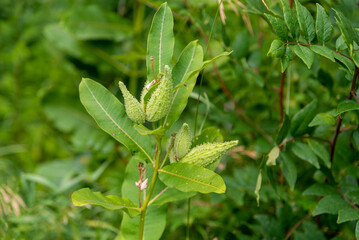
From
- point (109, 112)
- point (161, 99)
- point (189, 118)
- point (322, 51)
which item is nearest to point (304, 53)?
point (322, 51)

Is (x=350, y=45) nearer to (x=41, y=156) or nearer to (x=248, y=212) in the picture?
(x=248, y=212)

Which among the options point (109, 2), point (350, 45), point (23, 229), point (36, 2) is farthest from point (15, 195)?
point (36, 2)

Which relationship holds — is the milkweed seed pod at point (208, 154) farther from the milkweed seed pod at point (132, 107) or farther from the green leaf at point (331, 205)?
the green leaf at point (331, 205)

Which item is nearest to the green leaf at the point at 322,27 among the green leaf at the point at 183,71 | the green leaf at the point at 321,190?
the green leaf at the point at 183,71

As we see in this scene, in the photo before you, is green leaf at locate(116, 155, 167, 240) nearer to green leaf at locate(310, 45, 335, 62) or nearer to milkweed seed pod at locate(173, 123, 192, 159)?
milkweed seed pod at locate(173, 123, 192, 159)

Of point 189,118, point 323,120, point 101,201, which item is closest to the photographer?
point 101,201

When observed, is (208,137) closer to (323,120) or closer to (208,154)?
(208,154)
